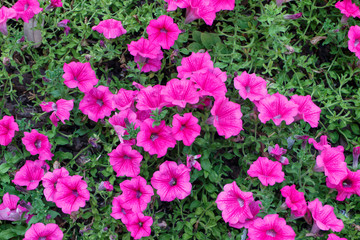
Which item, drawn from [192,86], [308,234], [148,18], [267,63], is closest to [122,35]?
[148,18]

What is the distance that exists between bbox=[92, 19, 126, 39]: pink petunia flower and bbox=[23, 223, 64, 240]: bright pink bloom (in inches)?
47.7

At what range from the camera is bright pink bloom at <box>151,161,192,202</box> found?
6.56 feet

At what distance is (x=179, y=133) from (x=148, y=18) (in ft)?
3.19

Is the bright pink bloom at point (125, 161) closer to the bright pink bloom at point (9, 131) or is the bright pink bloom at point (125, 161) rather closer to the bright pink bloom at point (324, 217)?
the bright pink bloom at point (9, 131)

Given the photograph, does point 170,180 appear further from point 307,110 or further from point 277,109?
point 307,110

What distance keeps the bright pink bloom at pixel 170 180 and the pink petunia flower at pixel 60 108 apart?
64 centimetres

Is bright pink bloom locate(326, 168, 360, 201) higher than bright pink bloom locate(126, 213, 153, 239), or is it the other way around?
bright pink bloom locate(326, 168, 360, 201)

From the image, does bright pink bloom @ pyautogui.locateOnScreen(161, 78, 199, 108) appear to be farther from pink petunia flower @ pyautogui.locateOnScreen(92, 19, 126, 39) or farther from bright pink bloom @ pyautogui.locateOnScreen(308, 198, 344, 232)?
bright pink bloom @ pyautogui.locateOnScreen(308, 198, 344, 232)

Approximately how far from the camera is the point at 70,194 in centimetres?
200

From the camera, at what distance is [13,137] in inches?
87.8

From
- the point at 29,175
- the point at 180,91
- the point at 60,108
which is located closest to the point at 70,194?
the point at 29,175

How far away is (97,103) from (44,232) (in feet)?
2.56

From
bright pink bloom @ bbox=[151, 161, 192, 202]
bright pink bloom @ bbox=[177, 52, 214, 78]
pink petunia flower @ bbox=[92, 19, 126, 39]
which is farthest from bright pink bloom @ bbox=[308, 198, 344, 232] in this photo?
pink petunia flower @ bbox=[92, 19, 126, 39]

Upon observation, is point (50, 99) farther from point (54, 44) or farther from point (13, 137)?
point (54, 44)
